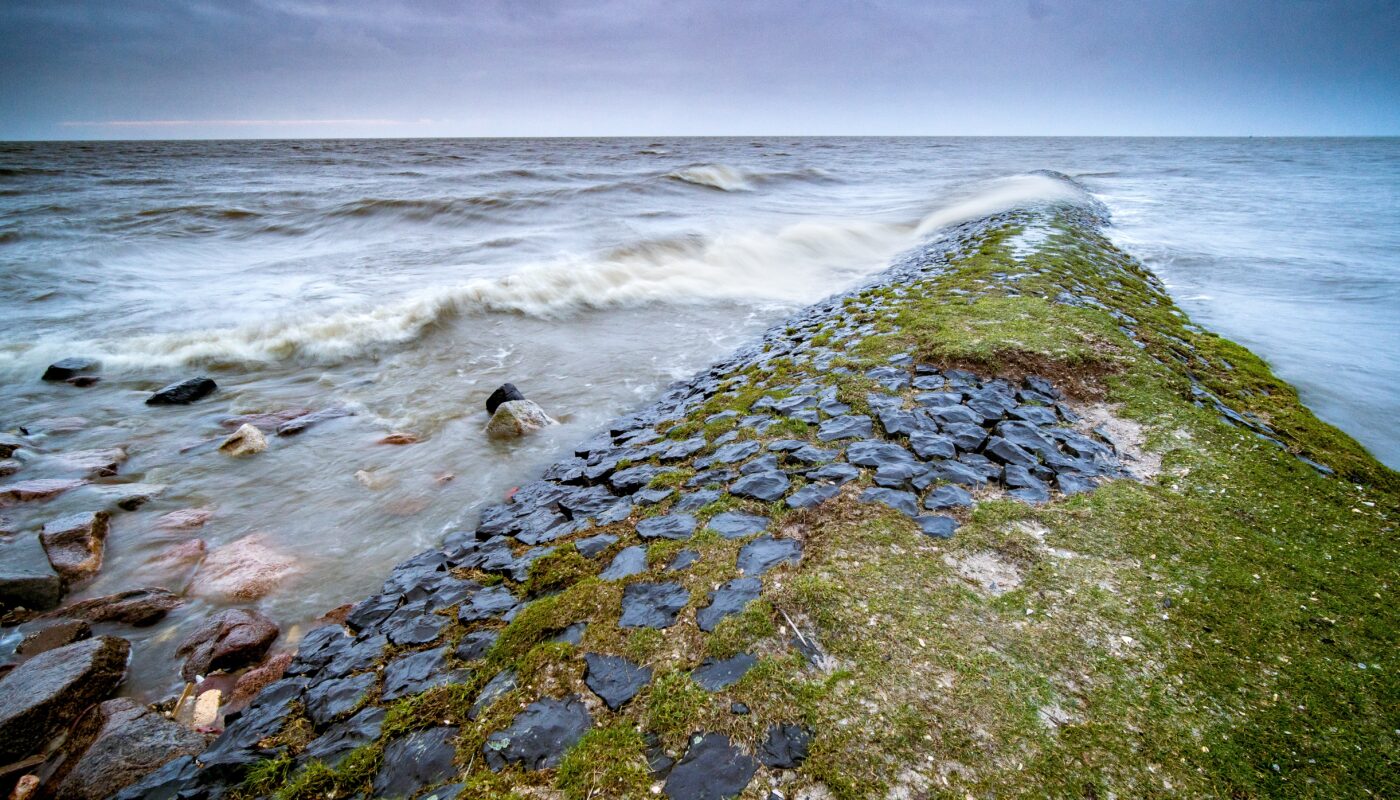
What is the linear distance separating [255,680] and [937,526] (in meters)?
4.75

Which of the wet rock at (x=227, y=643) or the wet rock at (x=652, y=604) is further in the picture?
the wet rock at (x=227, y=643)

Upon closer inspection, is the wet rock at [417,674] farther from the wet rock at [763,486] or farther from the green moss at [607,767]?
the wet rock at [763,486]

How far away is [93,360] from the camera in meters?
10.5

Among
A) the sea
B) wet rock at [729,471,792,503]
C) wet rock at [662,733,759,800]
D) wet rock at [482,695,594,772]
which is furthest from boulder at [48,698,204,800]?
wet rock at [729,471,792,503]

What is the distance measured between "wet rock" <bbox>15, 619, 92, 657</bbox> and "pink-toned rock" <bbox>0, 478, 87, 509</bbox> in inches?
107

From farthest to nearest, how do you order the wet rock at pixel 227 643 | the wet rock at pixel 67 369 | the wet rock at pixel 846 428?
the wet rock at pixel 67 369 → the wet rock at pixel 846 428 → the wet rock at pixel 227 643

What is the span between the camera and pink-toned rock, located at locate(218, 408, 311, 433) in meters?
8.24

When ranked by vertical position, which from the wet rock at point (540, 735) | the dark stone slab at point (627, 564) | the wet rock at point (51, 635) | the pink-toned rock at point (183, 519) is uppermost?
the dark stone slab at point (627, 564)

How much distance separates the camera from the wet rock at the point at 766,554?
11.3 ft

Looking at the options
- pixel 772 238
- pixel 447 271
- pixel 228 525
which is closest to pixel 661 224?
pixel 772 238

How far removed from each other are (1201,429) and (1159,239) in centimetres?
1954

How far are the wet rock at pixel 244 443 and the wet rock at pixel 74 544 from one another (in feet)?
5.83

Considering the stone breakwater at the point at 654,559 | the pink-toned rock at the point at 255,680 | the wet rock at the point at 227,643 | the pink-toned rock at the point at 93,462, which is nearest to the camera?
the stone breakwater at the point at 654,559

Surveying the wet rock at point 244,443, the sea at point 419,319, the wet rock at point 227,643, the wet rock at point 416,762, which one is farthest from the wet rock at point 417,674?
Answer: the wet rock at point 244,443
